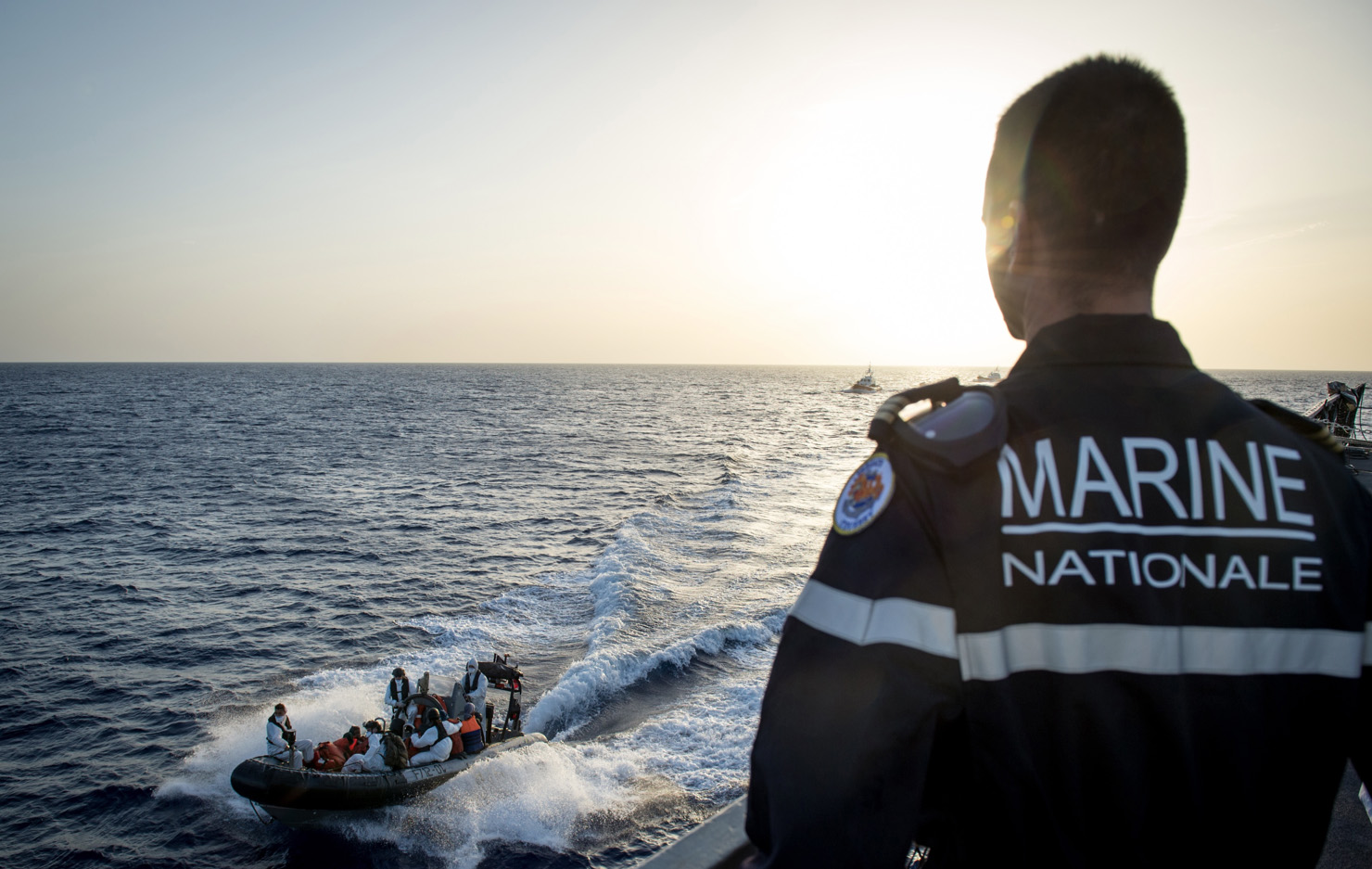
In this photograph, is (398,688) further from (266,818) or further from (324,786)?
(266,818)

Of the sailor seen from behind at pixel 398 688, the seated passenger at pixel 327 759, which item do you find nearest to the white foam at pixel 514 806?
the seated passenger at pixel 327 759

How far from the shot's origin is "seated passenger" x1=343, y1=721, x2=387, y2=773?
13164 mm

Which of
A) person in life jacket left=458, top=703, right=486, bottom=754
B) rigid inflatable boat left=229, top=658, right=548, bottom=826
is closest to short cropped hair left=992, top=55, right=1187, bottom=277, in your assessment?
rigid inflatable boat left=229, top=658, right=548, bottom=826

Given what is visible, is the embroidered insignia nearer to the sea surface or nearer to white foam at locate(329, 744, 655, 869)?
the sea surface

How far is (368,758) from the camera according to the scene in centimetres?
1334

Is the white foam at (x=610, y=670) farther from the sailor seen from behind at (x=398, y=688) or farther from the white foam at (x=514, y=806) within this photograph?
the sailor seen from behind at (x=398, y=688)

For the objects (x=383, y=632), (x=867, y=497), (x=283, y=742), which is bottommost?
(x=383, y=632)

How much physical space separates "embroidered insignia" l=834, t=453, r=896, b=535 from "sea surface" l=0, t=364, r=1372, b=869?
0.45 metres

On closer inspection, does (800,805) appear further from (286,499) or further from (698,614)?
(286,499)

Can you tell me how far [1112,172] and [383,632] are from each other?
77.0 feet

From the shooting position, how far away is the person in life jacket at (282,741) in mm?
13000

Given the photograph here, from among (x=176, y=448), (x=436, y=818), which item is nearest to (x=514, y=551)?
(x=436, y=818)

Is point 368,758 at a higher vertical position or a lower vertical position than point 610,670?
higher

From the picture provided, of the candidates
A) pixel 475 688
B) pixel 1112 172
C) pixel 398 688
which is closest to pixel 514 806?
pixel 475 688
